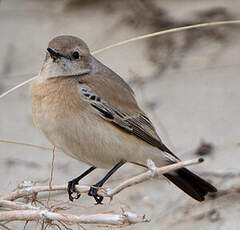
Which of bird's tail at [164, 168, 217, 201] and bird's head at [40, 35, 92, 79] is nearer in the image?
bird's head at [40, 35, 92, 79]

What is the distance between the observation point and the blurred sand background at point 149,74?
5613 mm

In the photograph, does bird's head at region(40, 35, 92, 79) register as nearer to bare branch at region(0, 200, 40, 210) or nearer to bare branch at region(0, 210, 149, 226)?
bare branch at region(0, 200, 40, 210)

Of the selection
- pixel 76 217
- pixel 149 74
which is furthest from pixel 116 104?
pixel 149 74

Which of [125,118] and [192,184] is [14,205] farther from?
[192,184]

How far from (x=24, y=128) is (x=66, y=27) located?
123 centimetres

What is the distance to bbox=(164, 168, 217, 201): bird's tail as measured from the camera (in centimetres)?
455

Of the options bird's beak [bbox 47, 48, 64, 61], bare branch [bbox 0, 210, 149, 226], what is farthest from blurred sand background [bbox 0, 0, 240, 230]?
bare branch [bbox 0, 210, 149, 226]

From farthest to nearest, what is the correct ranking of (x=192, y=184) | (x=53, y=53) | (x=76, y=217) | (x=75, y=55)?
(x=192, y=184) → (x=75, y=55) → (x=53, y=53) → (x=76, y=217)

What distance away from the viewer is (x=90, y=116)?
4266 mm

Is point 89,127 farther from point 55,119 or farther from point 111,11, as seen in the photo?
point 111,11

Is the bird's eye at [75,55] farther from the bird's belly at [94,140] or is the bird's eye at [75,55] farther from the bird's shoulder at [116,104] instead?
the bird's belly at [94,140]

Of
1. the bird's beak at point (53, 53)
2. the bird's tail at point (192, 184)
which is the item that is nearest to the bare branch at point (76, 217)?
the bird's beak at point (53, 53)

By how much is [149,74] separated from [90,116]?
2.41 m

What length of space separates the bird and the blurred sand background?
74 cm
